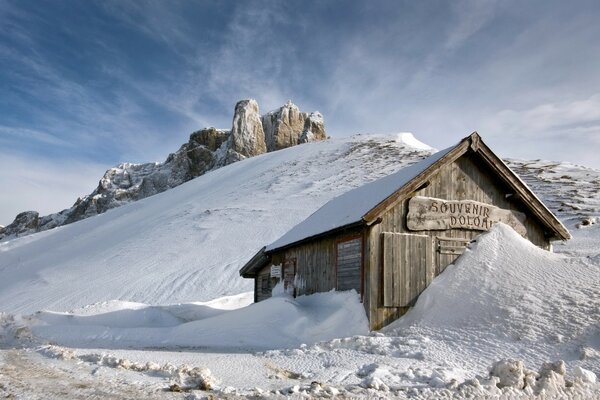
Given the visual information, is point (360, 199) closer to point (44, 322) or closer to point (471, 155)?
point (471, 155)

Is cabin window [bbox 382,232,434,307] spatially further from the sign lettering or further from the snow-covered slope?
the snow-covered slope

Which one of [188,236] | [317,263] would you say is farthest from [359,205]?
[188,236]

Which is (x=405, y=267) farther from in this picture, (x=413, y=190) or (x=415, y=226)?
(x=413, y=190)

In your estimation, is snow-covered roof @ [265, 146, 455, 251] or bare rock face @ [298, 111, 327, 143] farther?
bare rock face @ [298, 111, 327, 143]

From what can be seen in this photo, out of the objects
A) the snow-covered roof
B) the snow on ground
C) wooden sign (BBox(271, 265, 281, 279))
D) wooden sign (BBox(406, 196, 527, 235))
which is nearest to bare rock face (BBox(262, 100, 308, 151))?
the snow on ground

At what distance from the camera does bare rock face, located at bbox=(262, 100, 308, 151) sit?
104m

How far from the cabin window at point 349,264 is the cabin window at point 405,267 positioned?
634 mm

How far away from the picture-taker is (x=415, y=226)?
1180cm

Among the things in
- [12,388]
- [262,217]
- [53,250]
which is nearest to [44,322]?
[12,388]

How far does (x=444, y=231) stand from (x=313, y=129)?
93.5m

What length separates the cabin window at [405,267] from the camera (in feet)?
36.9

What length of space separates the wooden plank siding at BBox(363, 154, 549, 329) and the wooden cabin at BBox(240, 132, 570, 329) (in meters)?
0.02

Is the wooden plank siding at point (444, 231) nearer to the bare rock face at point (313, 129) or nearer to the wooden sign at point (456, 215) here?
the wooden sign at point (456, 215)

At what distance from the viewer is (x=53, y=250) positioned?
39781 millimetres
